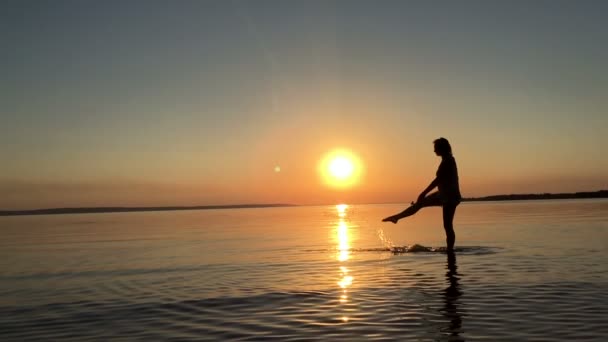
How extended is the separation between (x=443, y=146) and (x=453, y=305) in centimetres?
859

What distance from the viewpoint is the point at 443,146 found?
16.2 meters

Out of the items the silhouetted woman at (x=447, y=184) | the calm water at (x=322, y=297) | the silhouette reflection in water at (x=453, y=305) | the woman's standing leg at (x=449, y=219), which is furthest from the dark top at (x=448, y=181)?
the silhouette reflection in water at (x=453, y=305)

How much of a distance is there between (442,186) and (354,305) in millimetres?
8466

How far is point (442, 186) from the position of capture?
633 inches

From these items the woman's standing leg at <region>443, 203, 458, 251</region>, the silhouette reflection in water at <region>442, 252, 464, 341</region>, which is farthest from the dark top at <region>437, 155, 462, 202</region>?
the silhouette reflection in water at <region>442, 252, 464, 341</region>

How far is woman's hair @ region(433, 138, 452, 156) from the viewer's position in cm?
1622

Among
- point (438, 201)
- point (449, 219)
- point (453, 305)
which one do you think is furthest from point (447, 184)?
point (453, 305)

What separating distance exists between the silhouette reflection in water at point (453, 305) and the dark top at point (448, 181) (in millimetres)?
3453

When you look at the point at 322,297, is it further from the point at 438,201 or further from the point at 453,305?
the point at 438,201

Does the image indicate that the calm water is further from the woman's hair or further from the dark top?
the woman's hair

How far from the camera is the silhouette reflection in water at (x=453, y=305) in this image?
664 cm

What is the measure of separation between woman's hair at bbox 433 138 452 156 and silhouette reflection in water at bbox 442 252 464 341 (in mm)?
4391

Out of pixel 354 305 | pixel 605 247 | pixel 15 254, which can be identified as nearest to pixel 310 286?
pixel 354 305

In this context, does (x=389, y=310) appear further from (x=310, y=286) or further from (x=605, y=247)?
(x=605, y=247)
